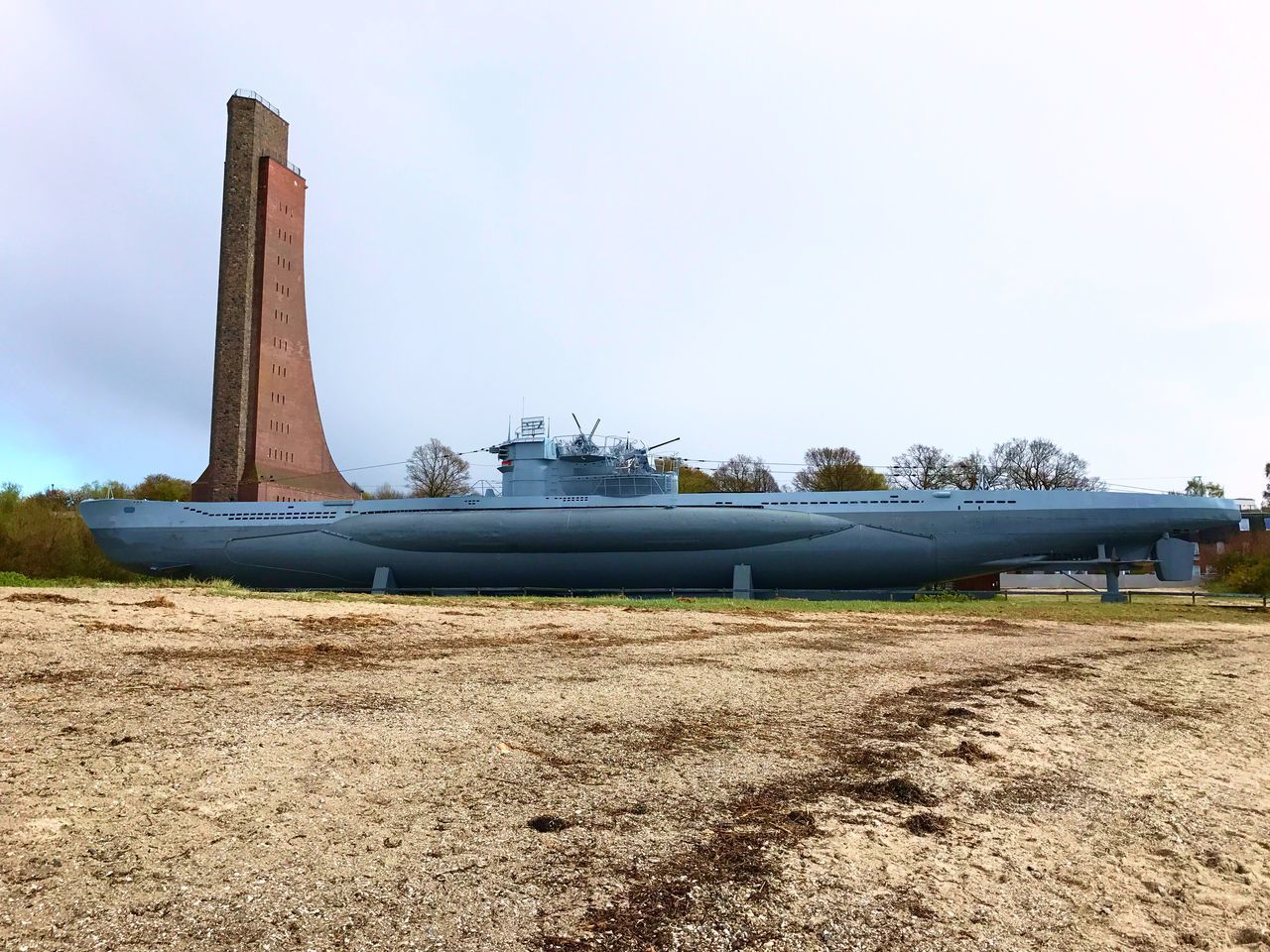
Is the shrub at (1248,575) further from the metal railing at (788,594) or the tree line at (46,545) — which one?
the tree line at (46,545)

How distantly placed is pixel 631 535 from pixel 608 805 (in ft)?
66.1

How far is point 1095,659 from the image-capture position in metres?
10.5

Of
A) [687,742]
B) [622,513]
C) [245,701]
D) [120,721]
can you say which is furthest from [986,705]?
[622,513]

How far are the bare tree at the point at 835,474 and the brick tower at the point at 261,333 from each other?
95.5 feet

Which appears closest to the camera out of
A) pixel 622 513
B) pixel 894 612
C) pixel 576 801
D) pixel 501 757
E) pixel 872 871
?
pixel 872 871

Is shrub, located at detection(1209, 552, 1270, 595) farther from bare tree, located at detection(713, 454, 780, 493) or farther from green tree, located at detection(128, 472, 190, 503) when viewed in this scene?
green tree, located at detection(128, 472, 190, 503)

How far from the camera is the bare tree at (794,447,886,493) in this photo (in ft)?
163

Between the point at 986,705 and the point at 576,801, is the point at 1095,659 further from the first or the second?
the point at 576,801

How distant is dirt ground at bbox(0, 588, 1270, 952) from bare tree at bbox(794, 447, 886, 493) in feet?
136

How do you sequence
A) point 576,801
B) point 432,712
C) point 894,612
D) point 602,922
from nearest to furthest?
point 602,922 < point 576,801 < point 432,712 < point 894,612

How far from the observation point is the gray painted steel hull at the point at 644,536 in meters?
23.2

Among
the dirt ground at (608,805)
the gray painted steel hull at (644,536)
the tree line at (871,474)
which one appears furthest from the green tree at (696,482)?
the dirt ground at (608,805)

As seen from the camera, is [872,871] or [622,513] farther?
[622,513]

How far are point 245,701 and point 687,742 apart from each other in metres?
3.45
